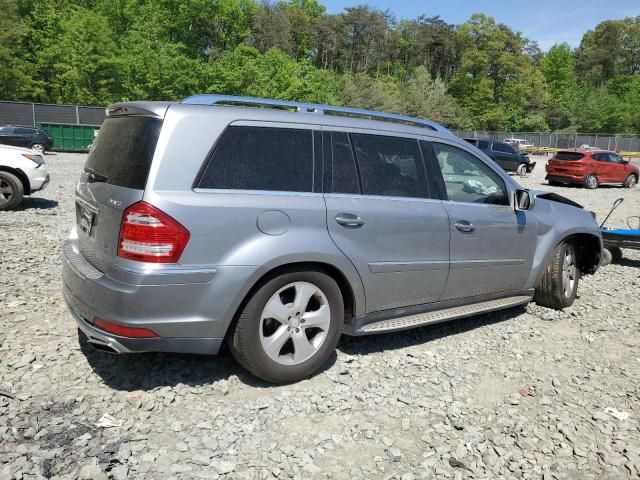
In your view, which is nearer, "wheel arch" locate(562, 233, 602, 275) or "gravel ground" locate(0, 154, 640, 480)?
Answer: "gravel ground" locate(0, 154, 640, 480)

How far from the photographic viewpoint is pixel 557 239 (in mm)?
5086

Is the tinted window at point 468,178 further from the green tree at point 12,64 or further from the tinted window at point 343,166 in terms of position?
the green tree at point 12,64

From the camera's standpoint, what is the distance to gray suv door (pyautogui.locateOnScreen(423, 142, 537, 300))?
4.25 metres

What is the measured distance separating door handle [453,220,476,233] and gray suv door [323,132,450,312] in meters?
0.14

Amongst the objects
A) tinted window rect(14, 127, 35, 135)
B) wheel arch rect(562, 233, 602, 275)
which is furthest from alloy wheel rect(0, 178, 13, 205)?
tinted window rect(14, 127, 35, 135)

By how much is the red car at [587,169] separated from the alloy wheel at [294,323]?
20.3m

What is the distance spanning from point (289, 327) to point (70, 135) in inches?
1156

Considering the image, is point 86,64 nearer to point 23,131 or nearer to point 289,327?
point 23,131

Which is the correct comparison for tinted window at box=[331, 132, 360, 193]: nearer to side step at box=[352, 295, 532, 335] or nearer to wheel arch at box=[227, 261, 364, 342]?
wheel arch at box=[227, 261, 364, 342]

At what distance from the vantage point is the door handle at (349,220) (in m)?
3.52

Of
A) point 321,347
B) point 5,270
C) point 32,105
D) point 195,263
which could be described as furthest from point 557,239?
point 32,105

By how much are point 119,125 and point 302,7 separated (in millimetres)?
100412

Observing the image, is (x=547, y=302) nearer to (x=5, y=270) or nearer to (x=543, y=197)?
(x=543, y=197)

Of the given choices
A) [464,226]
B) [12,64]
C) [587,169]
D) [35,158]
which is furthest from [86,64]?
[464,226]
